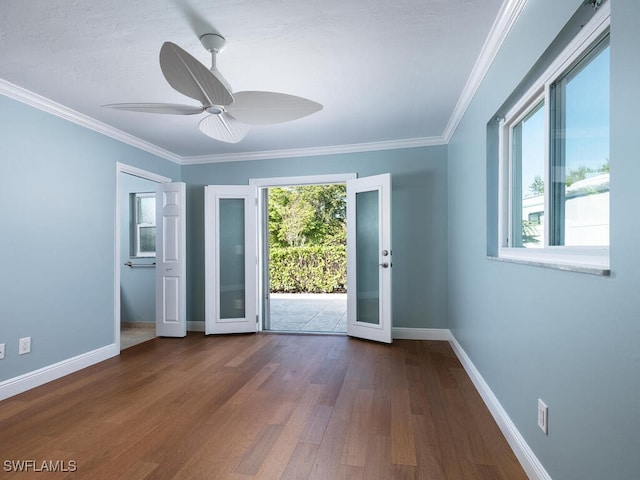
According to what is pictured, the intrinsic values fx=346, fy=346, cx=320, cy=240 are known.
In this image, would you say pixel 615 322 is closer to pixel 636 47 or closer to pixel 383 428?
pixel 636 47

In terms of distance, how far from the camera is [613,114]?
107cm

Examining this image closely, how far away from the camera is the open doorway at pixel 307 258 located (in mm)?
6184

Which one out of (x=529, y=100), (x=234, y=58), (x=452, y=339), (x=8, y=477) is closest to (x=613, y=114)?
(x=529, y=100)

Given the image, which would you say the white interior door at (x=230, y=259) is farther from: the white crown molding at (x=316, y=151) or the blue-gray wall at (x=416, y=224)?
the blue-gray wall at (x=416, y=224)

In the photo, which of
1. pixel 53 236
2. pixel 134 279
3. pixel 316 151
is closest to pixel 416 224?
pixel 316 151

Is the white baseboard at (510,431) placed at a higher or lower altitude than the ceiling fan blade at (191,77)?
lower

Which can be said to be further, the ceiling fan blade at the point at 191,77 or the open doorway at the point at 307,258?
the open doorway at the point at 307,258

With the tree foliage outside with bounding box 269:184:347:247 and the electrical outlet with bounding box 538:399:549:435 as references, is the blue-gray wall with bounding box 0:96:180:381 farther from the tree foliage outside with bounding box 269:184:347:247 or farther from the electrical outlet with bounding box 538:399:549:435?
the tree foliage outside with bounding box 269:184:347:247

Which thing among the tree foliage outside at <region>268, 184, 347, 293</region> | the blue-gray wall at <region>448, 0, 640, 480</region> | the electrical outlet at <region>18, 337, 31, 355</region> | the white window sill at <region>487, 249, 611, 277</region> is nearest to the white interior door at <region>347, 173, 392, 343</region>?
the blue-gray wall at <region>448, 0, 640, 480</region>

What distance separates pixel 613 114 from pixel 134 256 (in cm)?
564

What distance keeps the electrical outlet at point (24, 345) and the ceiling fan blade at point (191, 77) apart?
2.45m

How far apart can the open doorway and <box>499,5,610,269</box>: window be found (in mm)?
3577

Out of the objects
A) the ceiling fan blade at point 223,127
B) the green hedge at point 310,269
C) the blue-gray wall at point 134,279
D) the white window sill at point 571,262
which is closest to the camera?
the white window sill at point 571,262

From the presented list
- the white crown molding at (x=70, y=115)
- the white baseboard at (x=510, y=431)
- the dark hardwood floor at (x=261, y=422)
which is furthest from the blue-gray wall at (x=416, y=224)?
the white crown molding at (x=70, y=115)
